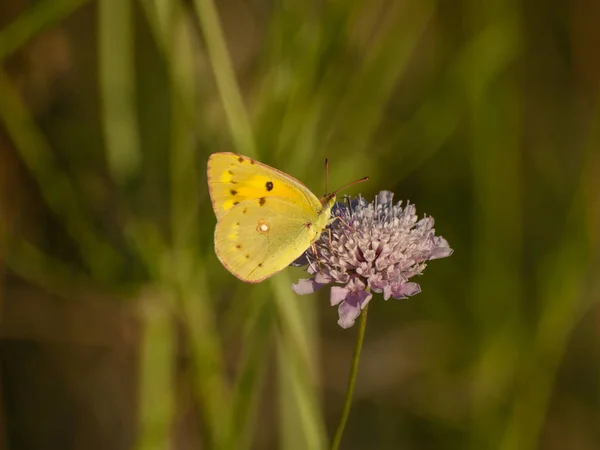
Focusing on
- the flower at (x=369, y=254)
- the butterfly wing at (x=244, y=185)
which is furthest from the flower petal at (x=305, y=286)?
the butterfly wing at (x=244, y=185)

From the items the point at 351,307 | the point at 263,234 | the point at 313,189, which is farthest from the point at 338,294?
the point at 313,189

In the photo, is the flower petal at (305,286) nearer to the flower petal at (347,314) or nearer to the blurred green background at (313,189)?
the flower petal at (347,314)

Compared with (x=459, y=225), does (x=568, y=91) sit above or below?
above

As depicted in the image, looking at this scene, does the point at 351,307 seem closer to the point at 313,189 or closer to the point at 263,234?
the point at 263,234

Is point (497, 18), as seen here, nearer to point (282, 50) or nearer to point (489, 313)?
point (282, 50)

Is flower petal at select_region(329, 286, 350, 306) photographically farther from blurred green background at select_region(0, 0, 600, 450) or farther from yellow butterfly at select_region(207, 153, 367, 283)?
blurred green background at select_region(0, 0, 600, 450)

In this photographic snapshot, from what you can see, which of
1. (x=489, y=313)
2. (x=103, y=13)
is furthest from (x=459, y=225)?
(x=103, y=13)

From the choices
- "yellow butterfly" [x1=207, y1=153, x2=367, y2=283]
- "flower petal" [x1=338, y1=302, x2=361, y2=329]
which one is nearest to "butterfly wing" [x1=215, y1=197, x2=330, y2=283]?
"yellow butterfly" [x1=207, y1=153, x2=367, y2=283]
